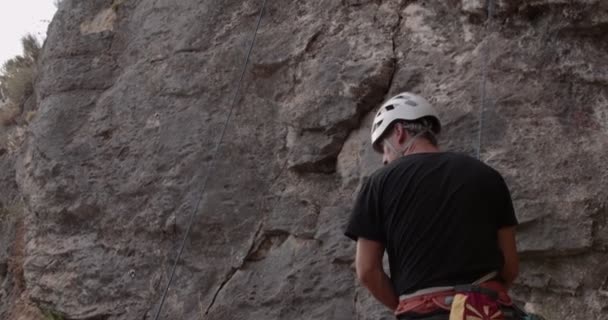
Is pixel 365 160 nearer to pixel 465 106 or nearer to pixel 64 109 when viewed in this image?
pixel 465 106

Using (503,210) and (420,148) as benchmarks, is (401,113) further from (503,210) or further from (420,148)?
(503,210)

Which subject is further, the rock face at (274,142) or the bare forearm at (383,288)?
the rock face at (274,142)

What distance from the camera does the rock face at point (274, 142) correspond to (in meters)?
5.17

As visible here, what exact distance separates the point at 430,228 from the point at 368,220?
30cm

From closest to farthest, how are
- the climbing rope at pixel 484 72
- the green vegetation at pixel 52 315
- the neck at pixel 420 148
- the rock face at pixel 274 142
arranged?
the neck at pixel 420 148 → the rock face at pixel 274 142 → the climbing rope at pixel 484 72 → the green vegetation at pixel 52 315

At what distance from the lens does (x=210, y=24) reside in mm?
7359

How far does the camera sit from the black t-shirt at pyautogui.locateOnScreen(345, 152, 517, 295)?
12.0 ft

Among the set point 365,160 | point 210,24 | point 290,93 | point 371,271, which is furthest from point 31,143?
point 371,271

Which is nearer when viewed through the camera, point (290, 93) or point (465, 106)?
point (465, 106)

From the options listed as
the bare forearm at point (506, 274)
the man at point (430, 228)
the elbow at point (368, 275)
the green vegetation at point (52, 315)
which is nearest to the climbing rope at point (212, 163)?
the green vegetation at point (52, 315)

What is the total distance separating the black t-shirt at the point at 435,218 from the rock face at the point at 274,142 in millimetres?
1410

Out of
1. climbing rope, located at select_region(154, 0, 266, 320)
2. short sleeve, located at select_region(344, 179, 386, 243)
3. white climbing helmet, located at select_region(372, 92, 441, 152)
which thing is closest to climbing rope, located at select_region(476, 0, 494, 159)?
white climbing helmet, located at select_region(372, 92, 441, 152)

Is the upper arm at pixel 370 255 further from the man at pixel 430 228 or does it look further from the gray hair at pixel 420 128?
the gray hair at pixel 420 128

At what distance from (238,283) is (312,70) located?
5.68ft
